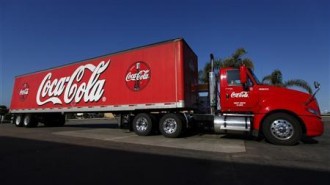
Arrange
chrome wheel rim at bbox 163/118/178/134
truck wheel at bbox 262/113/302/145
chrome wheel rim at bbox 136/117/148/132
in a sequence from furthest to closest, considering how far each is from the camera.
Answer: chrome wheel rim at bbox 136/117/148/132, chrome wheel rim at bbox 163/118/178/134, truck wheel at bbox 262/113/302/145

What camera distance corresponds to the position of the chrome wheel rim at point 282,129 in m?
10.7

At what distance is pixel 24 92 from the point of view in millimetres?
22562

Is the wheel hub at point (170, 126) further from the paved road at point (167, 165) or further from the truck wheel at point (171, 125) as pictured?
the paved road at point (167, 165)

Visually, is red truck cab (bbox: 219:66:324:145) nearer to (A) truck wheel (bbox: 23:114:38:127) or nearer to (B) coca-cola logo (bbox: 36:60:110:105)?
(B) coca-cola logo (bbox: 36:60:110:105)

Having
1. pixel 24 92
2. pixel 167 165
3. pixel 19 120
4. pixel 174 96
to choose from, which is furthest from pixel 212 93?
pixel 19 120

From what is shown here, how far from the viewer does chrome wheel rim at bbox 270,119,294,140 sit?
10723 mm

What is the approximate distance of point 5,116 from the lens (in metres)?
38.2

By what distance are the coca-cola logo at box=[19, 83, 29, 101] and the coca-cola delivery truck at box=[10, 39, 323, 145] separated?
3690mm

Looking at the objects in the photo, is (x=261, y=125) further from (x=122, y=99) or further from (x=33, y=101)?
(x=33, y=101)

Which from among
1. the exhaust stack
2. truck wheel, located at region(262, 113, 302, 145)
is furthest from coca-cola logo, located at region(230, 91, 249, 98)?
truck wheel, located at region(262, 113, 302, 145)

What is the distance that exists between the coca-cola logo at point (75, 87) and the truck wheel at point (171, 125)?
4.19 m

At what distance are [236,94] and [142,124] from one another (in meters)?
4.54

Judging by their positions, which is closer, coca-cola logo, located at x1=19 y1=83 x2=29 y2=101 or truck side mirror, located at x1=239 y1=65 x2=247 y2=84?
truck side mirror, located at x1=239 y1=65 x2=247 y2=84

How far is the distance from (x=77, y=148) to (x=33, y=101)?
12.8 meters
